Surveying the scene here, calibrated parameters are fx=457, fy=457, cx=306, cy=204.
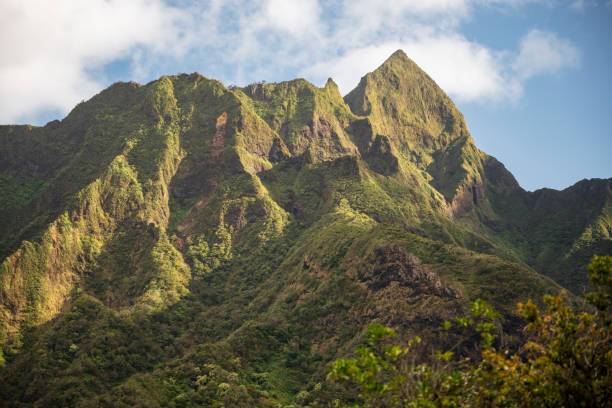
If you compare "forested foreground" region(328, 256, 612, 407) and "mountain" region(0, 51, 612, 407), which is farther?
"mountain" region(0, 51, 612, 407)

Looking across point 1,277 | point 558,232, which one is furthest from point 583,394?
point 558,232

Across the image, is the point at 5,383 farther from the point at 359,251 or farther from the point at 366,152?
the point at 366,152

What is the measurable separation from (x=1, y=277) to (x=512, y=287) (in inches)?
4066

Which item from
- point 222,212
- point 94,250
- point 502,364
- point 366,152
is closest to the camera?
point 502,364

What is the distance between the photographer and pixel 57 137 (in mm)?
170750

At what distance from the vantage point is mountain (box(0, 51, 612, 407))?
72.6 m

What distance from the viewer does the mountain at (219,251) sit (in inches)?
2859

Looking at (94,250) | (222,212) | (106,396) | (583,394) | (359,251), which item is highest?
(222,212)

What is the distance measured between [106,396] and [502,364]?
61.3m

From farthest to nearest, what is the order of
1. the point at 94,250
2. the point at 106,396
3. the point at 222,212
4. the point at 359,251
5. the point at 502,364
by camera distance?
the point at 222,212 → the point at 94,250 → the point at 359,251 → the point at 106,396 → the point at 502,364

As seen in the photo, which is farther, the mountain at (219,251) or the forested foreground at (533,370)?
the mountain at (219,251)

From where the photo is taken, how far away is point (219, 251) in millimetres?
134000

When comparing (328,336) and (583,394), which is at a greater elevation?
(583,394)

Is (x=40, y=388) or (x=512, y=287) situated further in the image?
(x=40, y=388)
